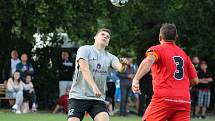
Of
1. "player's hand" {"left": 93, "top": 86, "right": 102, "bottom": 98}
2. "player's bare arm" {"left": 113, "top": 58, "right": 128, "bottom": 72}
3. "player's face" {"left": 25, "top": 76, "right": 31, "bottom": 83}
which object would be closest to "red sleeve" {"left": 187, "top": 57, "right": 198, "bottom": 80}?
"player's bare arm" {"left": 113, "top": 58, "right": 128, "bottom": 72}

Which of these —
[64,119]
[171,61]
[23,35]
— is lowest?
[64,119]

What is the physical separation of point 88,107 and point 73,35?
1239 centimetres

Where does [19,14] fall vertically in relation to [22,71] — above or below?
above

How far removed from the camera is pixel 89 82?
8852 mm

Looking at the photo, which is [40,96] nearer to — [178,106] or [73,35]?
[73,35]

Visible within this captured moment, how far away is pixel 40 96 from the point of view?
23688 millimetres

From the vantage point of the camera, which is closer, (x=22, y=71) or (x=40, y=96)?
(x=22, y=71)

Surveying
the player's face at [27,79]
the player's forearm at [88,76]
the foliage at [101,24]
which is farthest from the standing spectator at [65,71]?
the player's forearm at [88,76]

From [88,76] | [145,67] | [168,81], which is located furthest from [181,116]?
[88,76]

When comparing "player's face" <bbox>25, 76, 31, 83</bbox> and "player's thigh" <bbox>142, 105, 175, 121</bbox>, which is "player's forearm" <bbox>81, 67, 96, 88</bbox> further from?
"player's face" <bbox>25, 76, 31, 83</bbox>

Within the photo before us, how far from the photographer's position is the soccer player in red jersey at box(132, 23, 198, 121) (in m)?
8.16

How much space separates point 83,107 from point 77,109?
108 mm

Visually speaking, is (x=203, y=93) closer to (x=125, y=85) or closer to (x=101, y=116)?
(x=125, y=85)

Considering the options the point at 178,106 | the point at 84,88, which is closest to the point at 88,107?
the point at 84,88
